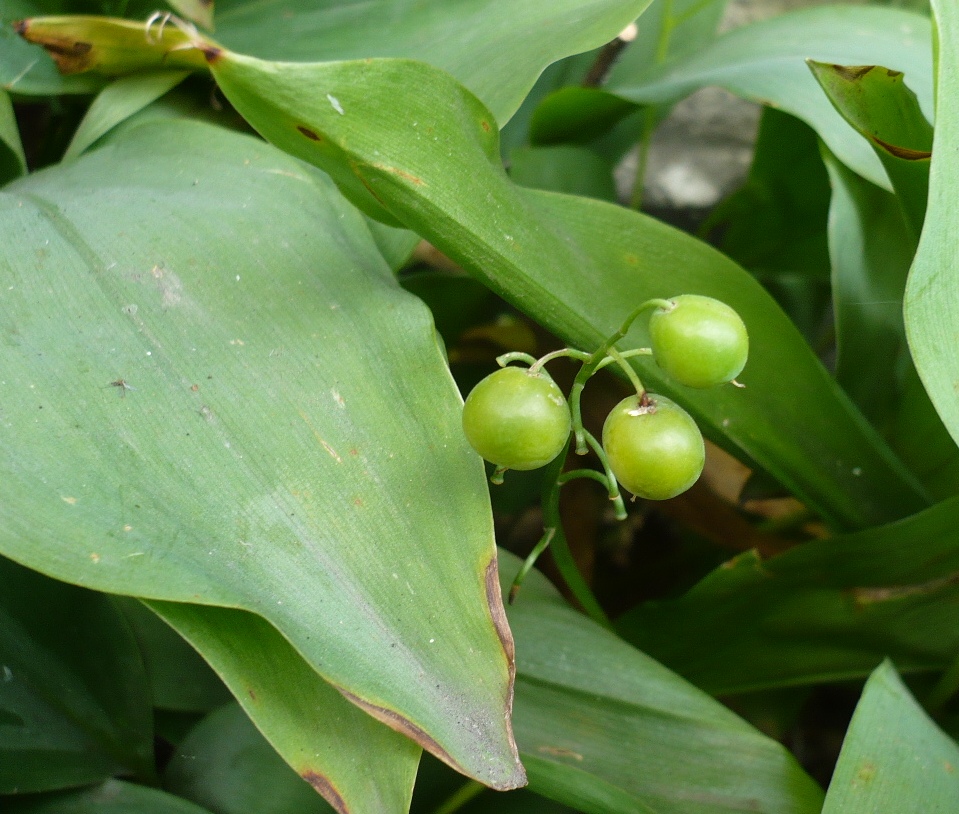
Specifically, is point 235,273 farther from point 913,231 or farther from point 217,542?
point 913,231

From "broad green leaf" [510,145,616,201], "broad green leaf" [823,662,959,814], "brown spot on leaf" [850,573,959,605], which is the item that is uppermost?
"broad green leaf" [510,145,616,201]

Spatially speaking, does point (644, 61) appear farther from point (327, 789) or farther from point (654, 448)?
point (327, 789)

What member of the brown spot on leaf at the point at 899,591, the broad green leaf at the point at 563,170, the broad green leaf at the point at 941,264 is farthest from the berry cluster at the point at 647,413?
the broad green leaf at the point at 563,170

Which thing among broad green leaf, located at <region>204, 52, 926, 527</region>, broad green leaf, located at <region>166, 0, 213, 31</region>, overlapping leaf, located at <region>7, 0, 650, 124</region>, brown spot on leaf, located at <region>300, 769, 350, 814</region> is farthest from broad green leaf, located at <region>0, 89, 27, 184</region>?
brown spot on leaf, located at <region>300, 769, 350, 814</region>

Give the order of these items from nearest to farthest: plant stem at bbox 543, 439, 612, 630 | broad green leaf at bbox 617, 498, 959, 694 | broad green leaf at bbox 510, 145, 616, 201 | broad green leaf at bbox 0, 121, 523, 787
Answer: broad green leaf at bbox 0, 121, 523, 787
plant stem at bbox 543, 439, 612, 630
broad green leaf at bbox 617, 498, 959, 694
broad green leaf at bbox 510, 145, 616, 201

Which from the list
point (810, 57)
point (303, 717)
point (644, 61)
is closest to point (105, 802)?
point (303, 717)

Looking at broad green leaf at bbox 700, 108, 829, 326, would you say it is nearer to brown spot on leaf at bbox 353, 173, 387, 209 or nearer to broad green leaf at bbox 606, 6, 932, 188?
broad green leaf at bbox 606, 6, 932, 188

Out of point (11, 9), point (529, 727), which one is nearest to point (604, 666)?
point (529, 727)
